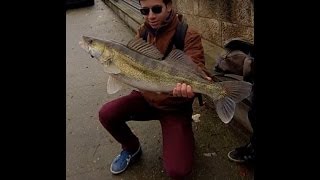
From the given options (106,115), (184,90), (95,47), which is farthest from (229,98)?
(106,115)

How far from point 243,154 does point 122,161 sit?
1061mm

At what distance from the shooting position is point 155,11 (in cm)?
267

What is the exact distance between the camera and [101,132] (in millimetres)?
3871

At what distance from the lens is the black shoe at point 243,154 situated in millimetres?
2924

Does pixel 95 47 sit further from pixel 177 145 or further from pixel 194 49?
pixel 177 145

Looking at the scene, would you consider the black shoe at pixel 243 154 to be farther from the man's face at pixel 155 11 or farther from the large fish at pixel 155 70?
the man's face at pixel 155 11

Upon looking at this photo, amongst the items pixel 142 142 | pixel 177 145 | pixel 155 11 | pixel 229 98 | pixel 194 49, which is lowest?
pixel 142 142

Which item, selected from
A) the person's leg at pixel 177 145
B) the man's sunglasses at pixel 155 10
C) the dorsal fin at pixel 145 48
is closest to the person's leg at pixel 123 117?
the person's leg at pixel 177 145
